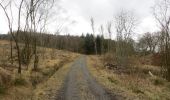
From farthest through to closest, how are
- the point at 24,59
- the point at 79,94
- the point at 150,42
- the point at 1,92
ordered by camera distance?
the point at 150,42 < the point at 24,59 < the point at 79,94 < the point at 1,92

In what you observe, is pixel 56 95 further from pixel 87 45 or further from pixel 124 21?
pixel 87 45

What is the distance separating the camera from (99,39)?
116m

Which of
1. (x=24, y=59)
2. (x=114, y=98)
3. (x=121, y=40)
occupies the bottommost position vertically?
(x=114, y=98)

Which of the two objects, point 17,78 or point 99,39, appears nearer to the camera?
point 17,78

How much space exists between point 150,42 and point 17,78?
9369 cm

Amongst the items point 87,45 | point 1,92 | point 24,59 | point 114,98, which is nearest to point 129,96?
point 114,98

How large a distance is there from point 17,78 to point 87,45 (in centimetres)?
9999

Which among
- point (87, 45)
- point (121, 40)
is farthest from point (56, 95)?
point (87, 45)

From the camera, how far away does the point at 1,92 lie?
14.9 meters

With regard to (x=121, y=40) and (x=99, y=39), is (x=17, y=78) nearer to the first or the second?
(x=121, y=40)

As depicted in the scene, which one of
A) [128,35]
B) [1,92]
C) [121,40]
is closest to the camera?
[1,92]

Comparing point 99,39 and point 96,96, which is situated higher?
point 99,39

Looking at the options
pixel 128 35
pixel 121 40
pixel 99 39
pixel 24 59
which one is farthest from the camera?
pixel 99 39

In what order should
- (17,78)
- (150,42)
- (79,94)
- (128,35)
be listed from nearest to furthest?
(79,94)
(17,78)
(128,35)
(150,42)
